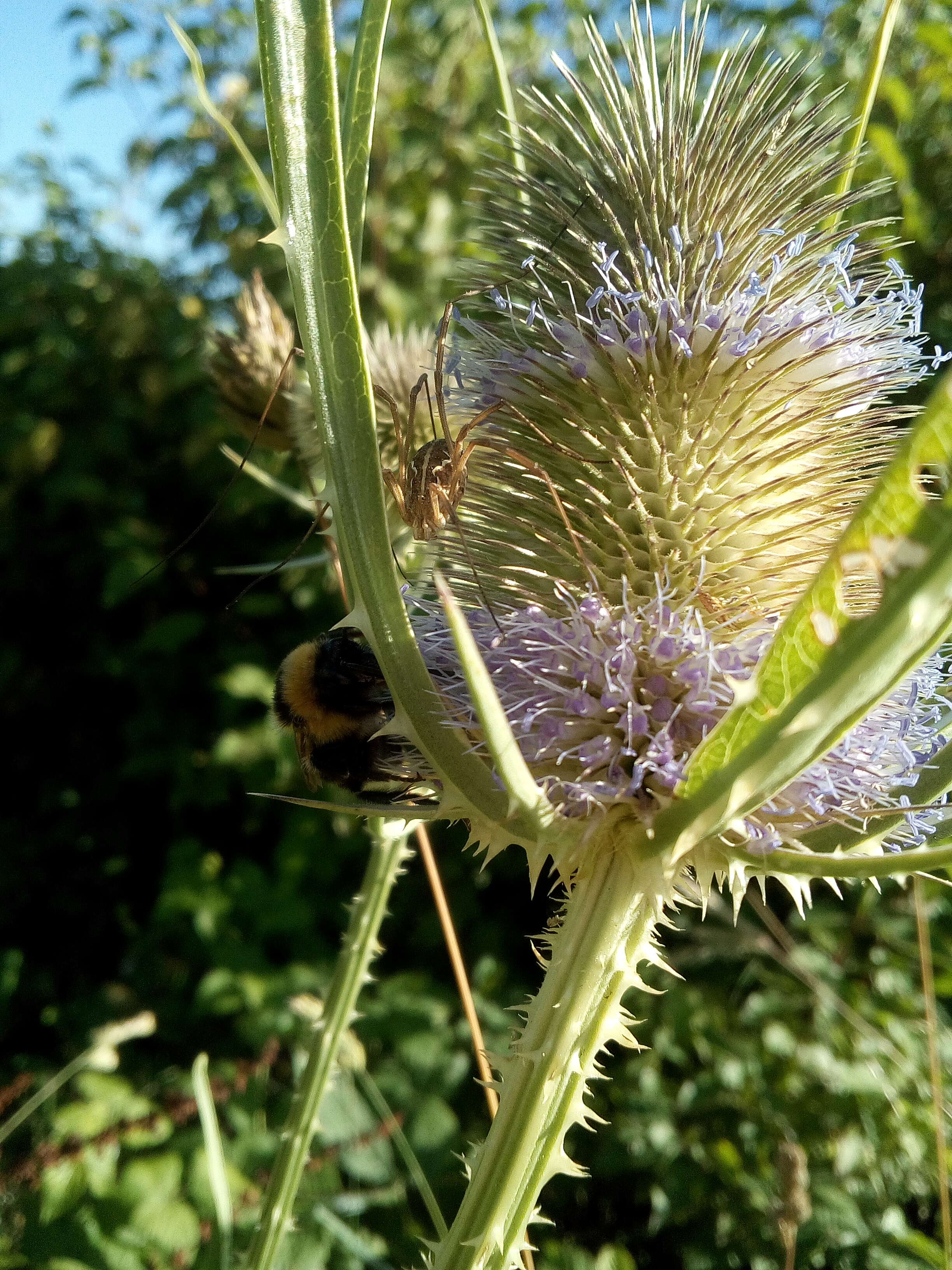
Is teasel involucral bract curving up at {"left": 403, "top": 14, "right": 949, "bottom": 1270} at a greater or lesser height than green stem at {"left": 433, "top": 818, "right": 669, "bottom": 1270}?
greater

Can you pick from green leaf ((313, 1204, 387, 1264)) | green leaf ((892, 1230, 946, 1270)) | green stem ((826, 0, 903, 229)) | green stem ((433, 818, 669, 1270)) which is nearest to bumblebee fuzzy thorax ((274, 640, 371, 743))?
green stem ((433, 818, 669, 1270))

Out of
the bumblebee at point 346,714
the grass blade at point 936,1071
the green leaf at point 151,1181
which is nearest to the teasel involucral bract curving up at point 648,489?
the bumblebee at point 346,714

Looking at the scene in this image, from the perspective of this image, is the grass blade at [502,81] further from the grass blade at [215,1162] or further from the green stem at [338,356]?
the grass blade at [215,1162]

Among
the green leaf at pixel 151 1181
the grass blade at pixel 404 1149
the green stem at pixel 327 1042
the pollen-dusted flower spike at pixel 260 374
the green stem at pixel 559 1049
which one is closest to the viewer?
the green stem at pixel 559 1049

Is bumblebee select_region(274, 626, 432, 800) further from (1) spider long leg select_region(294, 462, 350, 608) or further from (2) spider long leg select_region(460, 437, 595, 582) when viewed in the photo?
(2) spider long leg select_region(460, 437, 595, 582)

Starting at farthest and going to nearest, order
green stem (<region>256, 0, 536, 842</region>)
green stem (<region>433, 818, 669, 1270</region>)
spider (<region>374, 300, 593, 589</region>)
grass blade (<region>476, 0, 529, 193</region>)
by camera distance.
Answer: grass blade (<region>476, 0, 529, 193</region>), spider (<region>374, 300, 593, 589</region>), green stem (<region>433, 818, 669, 1270</region>), green stem (<region>256, 0, 536, 842</region>)

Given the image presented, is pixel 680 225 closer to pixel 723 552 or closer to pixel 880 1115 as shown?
pixel 723 552

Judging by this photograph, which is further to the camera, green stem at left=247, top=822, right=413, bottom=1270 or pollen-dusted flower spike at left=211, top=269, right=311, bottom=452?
pollen-dusted flower spike at left=211, top=269, right=311, bottom=452
